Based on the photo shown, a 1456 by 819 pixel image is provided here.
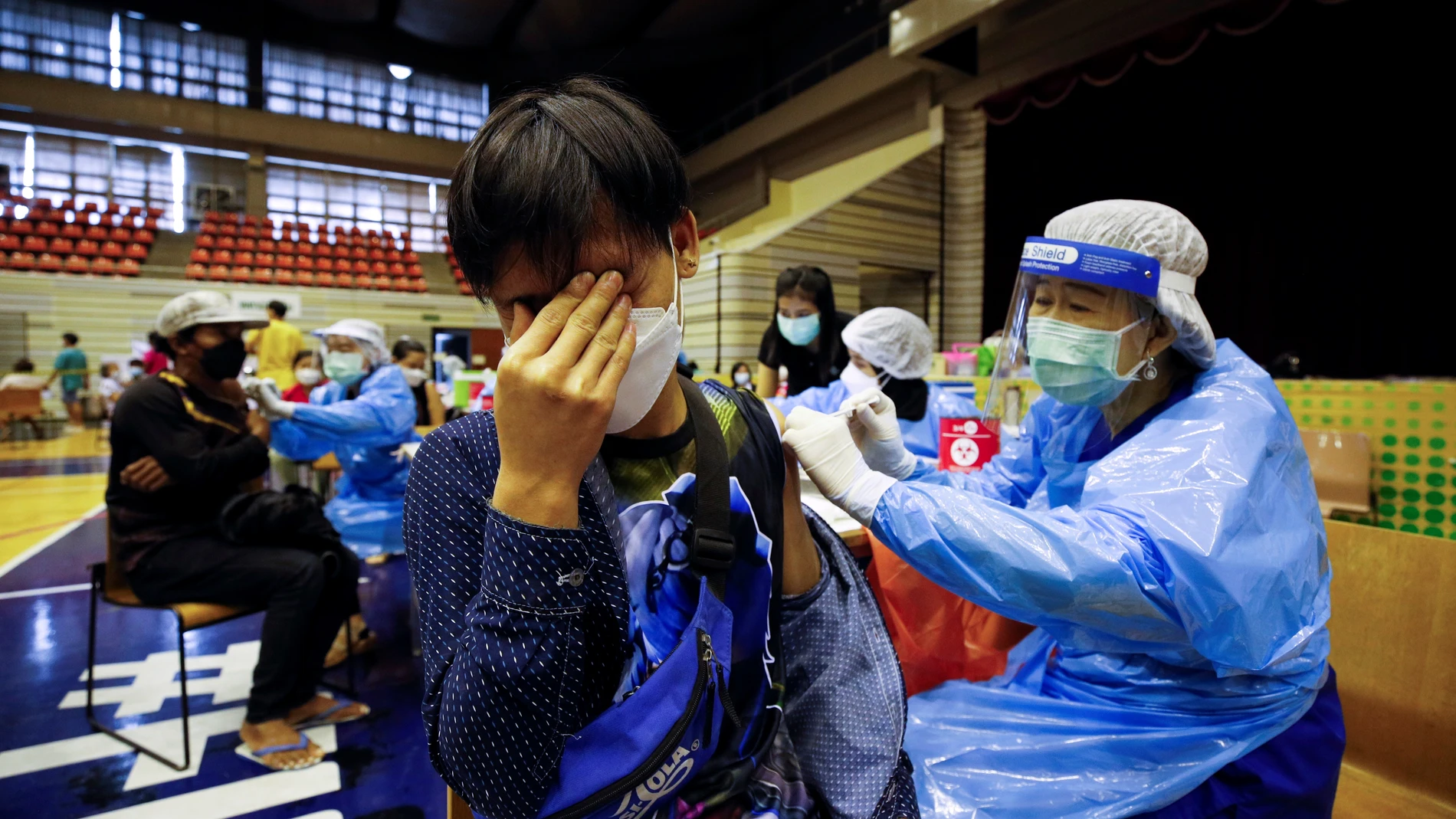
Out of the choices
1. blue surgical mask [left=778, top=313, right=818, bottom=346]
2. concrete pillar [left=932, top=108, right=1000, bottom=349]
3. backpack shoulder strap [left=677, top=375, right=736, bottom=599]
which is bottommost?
backpack shoulder strap [left=677, top=375, right=736, bottom=599]

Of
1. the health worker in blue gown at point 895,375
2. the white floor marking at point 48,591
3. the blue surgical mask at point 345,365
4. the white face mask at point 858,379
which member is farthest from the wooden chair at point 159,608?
the white face mask at point 858,379

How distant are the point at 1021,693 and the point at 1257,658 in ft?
1.27

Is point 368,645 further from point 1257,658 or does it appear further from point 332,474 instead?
point 1257,658

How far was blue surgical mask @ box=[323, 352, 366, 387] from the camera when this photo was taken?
392cm

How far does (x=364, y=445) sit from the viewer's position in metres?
3.36

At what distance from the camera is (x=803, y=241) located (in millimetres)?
8742

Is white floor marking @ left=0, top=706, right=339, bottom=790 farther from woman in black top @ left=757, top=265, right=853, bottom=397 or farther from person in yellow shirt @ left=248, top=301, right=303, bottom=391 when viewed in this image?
person in yellow shirt @ left=248, top=301, right=303, bottom=391

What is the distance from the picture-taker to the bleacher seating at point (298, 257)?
13586 mm

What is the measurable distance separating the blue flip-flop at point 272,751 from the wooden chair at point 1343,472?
11.1 ft

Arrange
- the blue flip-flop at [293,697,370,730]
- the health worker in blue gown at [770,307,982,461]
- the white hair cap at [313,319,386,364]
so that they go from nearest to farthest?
1. the blue flip-flop at [293,697,370,730]
2. the health worker in blue gown at [770,307,982,461]
3. the white hair cap at [313,319,386,364]

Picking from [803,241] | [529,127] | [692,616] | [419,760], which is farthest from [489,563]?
[803,241]

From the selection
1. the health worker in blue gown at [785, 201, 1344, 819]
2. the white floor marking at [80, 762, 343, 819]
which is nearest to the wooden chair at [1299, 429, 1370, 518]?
the health worker in blue gown at [785, 201, 1344, 819]

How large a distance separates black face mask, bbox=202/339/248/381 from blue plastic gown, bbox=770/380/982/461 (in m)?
2.03

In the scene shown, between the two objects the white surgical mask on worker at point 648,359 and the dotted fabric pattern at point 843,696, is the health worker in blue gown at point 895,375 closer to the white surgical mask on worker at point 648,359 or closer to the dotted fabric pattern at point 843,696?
the dotted fabric pattern at point 843,696
